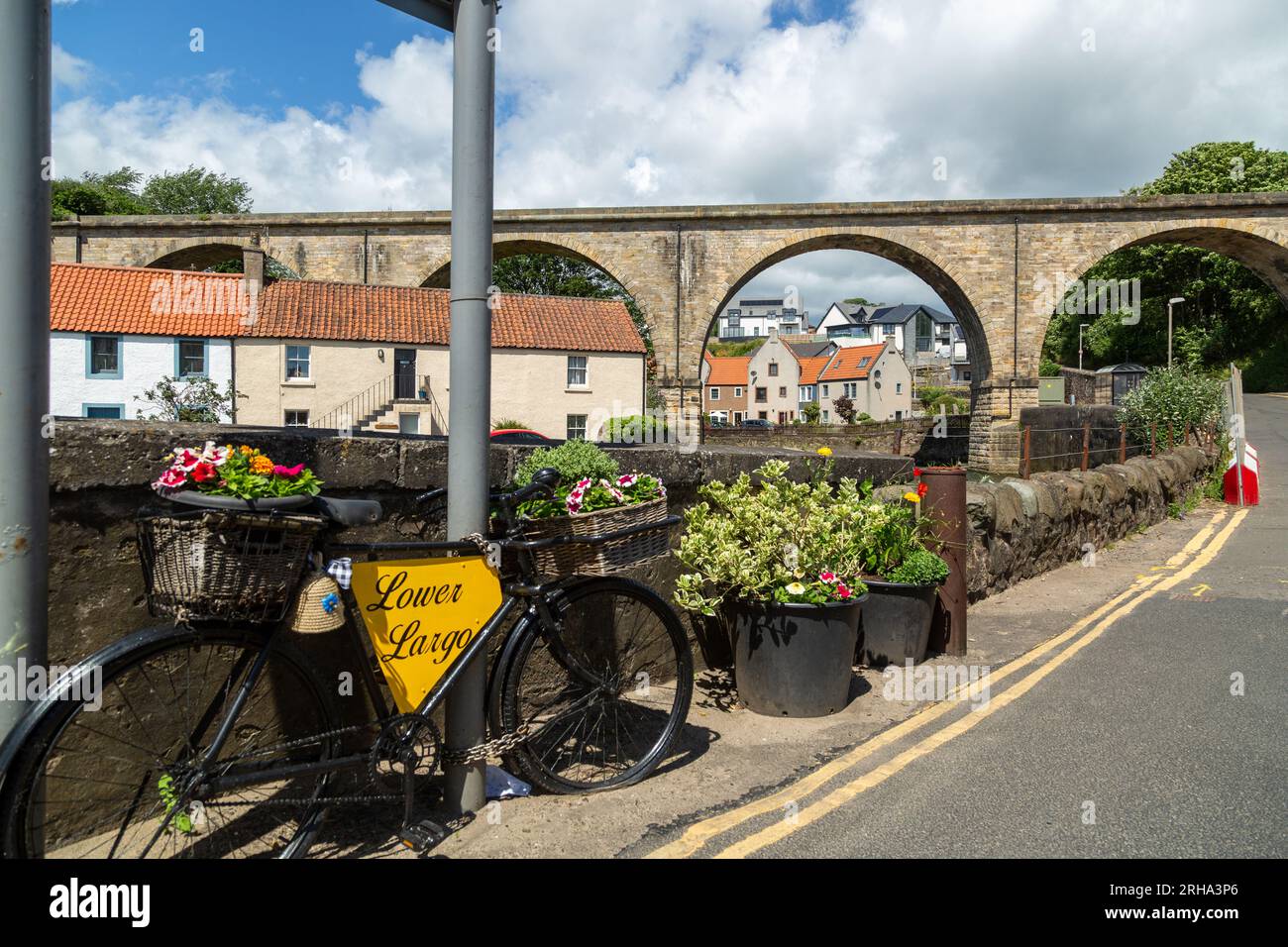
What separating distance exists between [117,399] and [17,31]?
32500 mm

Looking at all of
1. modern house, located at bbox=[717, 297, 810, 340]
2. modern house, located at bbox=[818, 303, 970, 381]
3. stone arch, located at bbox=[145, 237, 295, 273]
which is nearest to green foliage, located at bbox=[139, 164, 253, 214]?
stone arch, located at bbox=[145, 237, 295, 273]

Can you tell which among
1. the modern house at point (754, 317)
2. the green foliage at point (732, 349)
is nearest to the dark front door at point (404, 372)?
the green foliage at point (732, 349)

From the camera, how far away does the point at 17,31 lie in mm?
2262

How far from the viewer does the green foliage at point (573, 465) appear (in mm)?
3521

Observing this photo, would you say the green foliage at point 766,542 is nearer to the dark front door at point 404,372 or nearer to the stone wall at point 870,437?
the dark front door at point 404,372

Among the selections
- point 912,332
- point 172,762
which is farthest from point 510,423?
point 912,332

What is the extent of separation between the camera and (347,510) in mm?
2713

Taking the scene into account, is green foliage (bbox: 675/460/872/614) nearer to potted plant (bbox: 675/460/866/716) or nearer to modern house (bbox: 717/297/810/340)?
potted plant (bbox: 675/460/866/716)

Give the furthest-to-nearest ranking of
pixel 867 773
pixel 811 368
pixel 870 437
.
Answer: pixel 811 368 → pixel 870 437 → pixel 867 773

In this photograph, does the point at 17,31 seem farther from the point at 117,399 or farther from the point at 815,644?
the point at 117,399

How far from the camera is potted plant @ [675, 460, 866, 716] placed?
4574mm

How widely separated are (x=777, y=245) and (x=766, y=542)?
102ft

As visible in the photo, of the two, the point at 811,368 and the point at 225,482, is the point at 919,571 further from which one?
the point at 811,368
